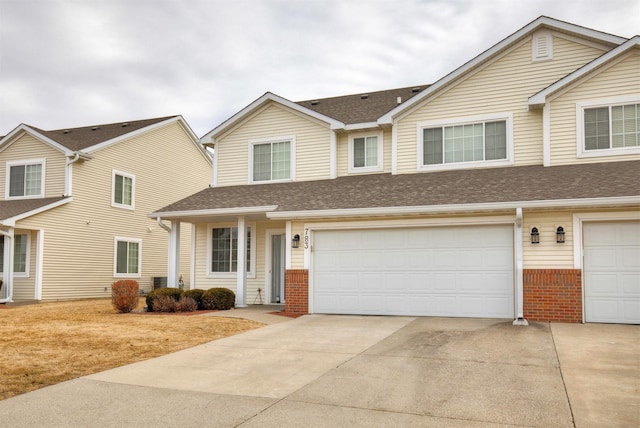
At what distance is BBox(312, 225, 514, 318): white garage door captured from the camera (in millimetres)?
12648

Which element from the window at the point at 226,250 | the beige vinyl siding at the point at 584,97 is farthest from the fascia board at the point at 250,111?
the beige vinyl siding at the point at 584,97

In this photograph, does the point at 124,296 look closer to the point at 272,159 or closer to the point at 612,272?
the point at 272,159

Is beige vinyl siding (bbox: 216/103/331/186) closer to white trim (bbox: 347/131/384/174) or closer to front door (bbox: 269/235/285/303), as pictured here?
white trim (bbox: 347/131/384/174)

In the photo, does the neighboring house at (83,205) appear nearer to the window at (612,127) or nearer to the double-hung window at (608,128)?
the double-hung window at (608,128)

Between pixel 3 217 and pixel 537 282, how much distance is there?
16.9 metres

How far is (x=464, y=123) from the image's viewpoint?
15.3m

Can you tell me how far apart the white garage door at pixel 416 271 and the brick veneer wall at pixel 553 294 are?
0.45 meters

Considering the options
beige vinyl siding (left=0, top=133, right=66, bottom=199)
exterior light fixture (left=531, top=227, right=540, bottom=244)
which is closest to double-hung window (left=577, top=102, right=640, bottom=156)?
exterior light fixture (left=531, top=227, right=540, bottom=244)

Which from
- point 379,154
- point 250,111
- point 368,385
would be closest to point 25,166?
point 250,111

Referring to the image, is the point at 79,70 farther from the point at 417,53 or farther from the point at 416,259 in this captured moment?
the point at 416,259

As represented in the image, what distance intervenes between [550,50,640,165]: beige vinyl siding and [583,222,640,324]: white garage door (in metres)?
2.58

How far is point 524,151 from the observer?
14578 millimetres

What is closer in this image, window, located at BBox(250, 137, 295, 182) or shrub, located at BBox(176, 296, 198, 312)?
shrub, located at BBox(176, 296, 198, 312)

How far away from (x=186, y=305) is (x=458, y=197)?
8.01 meters
